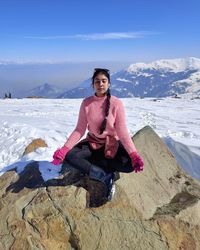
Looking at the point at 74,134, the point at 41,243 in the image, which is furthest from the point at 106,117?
the point at 41,243

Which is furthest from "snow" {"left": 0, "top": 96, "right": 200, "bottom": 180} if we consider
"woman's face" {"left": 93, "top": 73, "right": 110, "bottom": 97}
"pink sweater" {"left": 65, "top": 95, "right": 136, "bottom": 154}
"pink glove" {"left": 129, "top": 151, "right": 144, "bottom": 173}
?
"woman's face" {"left": 93, "top": 73, "right": 110, "bottom": 97}

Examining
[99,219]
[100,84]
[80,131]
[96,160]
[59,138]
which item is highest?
[100,84]

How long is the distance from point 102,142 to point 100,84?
118cm

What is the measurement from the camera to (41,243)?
6484 millimetres

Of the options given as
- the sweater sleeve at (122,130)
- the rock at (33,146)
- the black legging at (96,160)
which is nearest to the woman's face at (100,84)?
the sweater sleeve at (122,130)

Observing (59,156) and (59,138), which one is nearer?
(59,156)

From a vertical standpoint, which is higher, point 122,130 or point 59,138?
point 122,130

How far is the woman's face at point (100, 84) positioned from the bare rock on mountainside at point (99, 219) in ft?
6.06

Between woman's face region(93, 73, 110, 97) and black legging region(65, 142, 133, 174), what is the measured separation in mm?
1154

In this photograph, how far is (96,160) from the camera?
7.43 meters

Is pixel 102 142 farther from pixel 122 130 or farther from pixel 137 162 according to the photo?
pixel 137 162

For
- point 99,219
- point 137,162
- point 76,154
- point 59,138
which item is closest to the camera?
point 99,219

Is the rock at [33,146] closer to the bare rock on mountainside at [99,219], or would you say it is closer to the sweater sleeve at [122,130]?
the bare rock on mountainside at [99,219]

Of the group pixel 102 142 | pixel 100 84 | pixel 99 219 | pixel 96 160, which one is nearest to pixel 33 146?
pixel 96 160
